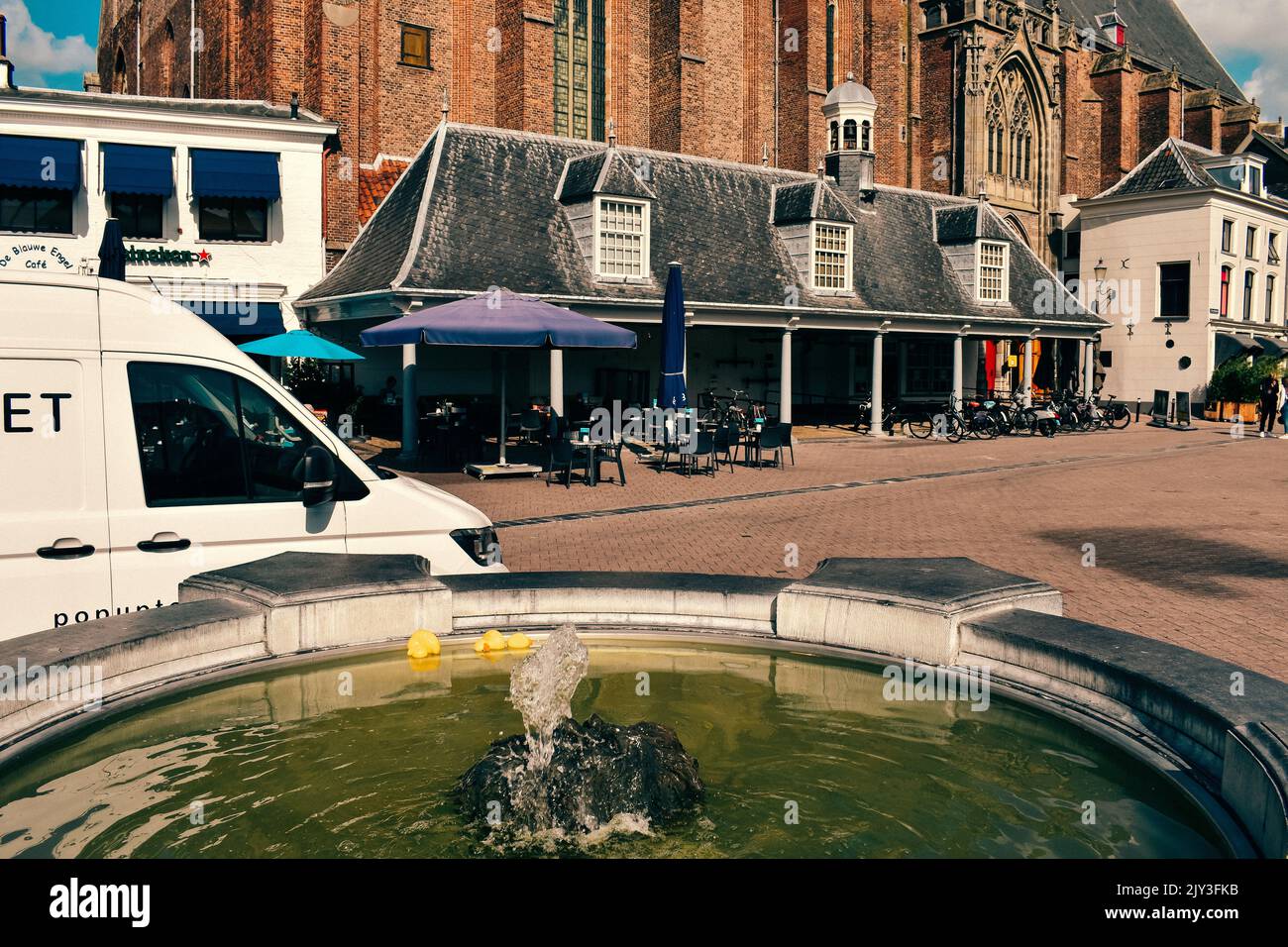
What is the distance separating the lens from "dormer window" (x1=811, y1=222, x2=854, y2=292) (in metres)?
29.3

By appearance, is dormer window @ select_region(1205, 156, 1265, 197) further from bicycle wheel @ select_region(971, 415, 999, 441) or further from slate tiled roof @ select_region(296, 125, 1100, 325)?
bicycle wheel @ select_region(971, 415, 999, 441)

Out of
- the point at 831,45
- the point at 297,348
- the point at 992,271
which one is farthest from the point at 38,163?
the point at 831,45

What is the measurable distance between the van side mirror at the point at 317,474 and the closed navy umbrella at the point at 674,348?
14807 millimetres

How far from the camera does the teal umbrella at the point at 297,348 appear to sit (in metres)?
20.1

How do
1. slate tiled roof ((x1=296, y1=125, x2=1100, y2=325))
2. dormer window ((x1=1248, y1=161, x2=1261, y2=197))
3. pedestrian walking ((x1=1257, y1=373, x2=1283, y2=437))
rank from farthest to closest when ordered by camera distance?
1. dormer window ((x1=1248, y1=161, x2=1261, y2=197))
2. pedestrian walking ((x1=1257, y1=373, x2=1283, y2=437))
3. slate tiled roof ((x1=296, y1=125, x2=1100, y2=325))

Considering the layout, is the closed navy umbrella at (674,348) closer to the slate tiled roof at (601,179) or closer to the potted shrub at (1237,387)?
the slate tiled roof at (601,179)

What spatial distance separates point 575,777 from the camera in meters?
4.22

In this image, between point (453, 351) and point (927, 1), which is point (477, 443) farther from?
point (927, 1)

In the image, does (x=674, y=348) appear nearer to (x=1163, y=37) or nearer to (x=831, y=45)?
(x=831, y=45)

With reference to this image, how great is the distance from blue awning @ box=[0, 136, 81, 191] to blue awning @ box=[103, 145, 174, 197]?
0.67 meters

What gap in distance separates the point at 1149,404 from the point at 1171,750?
45610mm

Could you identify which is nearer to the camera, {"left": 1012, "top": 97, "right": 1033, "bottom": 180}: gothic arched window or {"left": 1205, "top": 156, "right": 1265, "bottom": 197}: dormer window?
{"left": 1205, "top": 156, "right": 1265, "bottom": 197}: dormer window

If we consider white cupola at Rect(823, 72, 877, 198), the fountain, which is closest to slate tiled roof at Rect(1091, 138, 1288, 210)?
white cupola at Rect(823, 72, 877, 198)

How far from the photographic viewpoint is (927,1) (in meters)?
49.2
